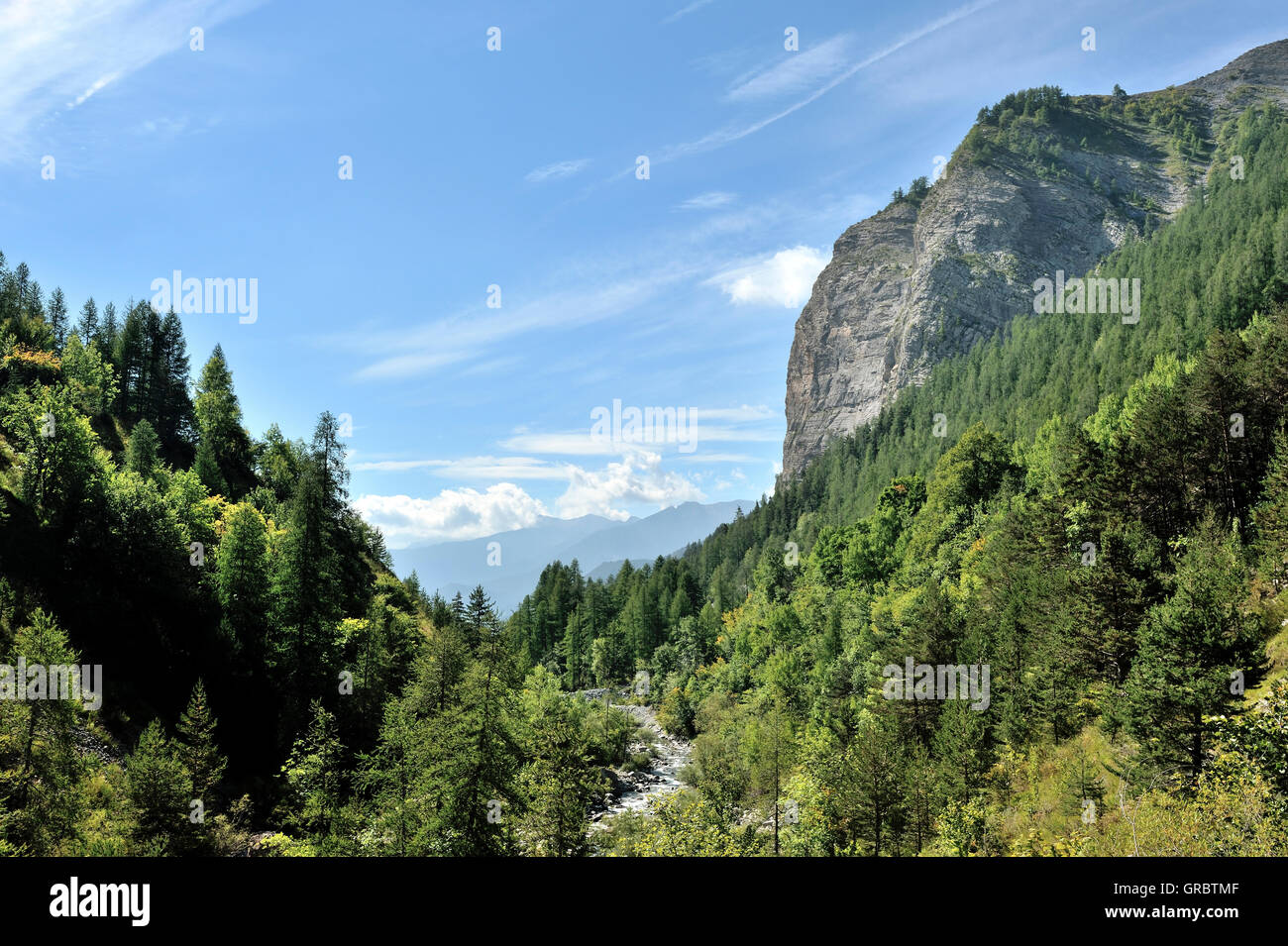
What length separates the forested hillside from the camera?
27203 millimetres

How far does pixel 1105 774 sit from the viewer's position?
29.1m

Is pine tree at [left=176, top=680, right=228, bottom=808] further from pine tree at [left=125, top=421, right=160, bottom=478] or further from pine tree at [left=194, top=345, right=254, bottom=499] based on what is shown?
pine tree at [left=194, top=345, right=254, bottom=499]

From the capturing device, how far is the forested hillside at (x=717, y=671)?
2720cm

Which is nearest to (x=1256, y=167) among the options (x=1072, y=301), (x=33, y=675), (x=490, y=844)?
(x=1072, y=301)

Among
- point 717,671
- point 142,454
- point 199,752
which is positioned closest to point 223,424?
point 142,454

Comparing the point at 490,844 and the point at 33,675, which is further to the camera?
the point at 33,675

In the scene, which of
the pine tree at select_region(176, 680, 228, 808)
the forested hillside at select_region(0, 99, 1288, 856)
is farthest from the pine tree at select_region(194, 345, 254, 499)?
the pine tree at select_region(176, 680, 228, 808)

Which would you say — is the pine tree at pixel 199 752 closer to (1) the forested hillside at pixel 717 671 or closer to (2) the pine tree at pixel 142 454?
(1) the forested hillside at pixel 717 671

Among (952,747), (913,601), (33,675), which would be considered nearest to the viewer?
(33,675)

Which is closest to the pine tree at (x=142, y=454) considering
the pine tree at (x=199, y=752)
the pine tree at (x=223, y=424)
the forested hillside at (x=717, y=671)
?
the forested hillside at (x=717, y=671)

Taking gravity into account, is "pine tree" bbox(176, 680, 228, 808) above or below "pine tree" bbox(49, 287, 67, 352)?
below

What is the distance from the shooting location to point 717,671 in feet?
297

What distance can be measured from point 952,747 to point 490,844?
73.8 ft
